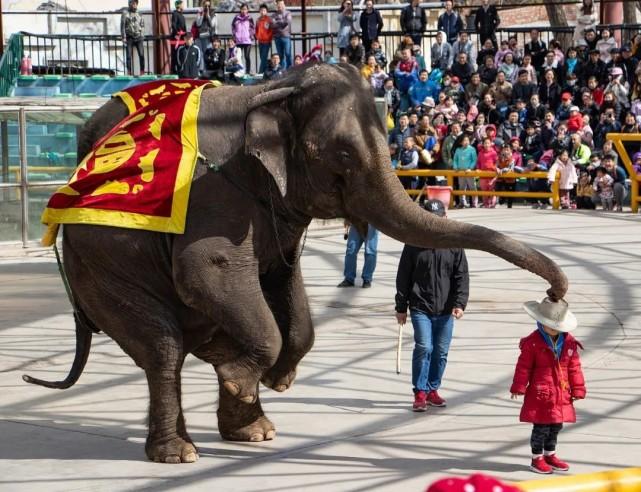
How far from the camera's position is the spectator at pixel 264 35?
29.0m

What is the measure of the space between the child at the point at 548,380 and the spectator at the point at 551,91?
60.9 feet

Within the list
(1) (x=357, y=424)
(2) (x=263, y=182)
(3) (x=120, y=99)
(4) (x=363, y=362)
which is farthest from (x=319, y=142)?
(4) (x=363, y=362)

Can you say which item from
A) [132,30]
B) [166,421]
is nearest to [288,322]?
[166,421]

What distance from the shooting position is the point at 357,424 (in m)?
8.91

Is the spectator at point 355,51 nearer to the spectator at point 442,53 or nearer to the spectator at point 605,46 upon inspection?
the spectator at point 442,53

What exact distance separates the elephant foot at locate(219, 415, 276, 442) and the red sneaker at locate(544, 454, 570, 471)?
1.76 meters

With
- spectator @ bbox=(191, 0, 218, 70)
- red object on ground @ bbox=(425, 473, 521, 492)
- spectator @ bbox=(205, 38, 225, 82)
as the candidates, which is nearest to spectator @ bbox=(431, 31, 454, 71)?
spectator @ bbox=(205, 38, 225, 82)

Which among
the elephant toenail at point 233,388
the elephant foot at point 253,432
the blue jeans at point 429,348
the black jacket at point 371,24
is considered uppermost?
the black jacket at point 371,24

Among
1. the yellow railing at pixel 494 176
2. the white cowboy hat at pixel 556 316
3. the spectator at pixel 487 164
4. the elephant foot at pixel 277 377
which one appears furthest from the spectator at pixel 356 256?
the spectator at pixel 487 164

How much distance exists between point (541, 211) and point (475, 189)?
1.98 meters

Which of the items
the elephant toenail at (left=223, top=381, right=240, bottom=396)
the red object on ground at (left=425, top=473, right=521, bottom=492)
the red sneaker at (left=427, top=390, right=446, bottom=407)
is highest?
the red object on ground at (left=425, top=473, right=521, bottom=492)

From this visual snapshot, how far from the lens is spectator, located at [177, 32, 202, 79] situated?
28375 mm

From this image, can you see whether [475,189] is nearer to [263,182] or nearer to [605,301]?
[605,301]

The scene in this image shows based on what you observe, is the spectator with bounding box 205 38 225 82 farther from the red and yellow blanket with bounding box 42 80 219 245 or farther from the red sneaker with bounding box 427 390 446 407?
the red and yellow blanket with bounding box 42 80 219 245
